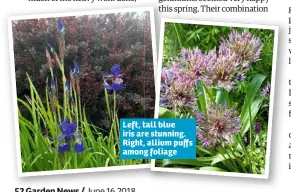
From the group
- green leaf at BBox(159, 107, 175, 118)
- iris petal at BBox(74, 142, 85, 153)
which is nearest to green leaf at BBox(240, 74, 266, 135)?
green leaf at BBox(159, 107, 175, 118)

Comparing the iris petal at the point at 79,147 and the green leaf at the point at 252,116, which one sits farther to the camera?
the iris petal at the point at 79,147

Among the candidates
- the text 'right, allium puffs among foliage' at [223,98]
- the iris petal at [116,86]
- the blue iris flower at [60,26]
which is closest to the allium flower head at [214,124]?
the text 'right, allium puffs among foliage' at [223,98]

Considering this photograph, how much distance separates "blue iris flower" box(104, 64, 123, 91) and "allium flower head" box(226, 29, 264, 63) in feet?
1.87

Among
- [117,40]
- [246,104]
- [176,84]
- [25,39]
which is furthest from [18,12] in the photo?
[246,104]

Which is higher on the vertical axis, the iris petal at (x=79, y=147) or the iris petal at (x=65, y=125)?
the iris petal at (x=65, y=125)

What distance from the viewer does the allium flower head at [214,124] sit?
12.6 feet

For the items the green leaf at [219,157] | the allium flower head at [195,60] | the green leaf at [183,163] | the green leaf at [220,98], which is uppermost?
the allium flower head at [195,60]

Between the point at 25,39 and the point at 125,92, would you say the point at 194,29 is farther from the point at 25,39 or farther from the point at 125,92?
the point at 25,39

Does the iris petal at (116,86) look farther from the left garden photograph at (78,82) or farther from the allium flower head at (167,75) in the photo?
the allium flower head at (167,75)

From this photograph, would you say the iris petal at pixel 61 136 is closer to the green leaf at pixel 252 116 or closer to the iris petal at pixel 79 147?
the iris petal at pixel 79 147

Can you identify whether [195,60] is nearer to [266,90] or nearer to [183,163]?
[266,90]

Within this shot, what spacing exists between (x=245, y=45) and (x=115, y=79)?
678 mm

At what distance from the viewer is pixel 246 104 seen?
3834mm

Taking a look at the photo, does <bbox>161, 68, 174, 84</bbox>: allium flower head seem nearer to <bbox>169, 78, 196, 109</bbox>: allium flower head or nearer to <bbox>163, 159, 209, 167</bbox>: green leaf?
<bbox>169, 78, 196, 109</bbox>: allium flower head
